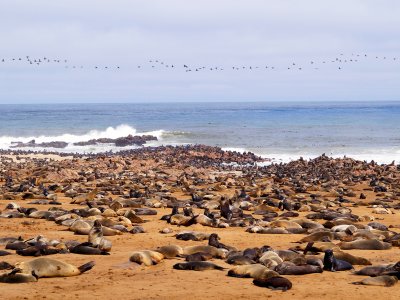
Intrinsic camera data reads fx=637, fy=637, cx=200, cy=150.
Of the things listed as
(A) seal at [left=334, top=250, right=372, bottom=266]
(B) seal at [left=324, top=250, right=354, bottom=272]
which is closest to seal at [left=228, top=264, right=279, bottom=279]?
(B) seal at [left=324, top=250, right=354, bottom=272]

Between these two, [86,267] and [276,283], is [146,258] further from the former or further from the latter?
[276,283]

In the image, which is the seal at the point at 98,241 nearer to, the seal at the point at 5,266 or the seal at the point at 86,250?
the seal at the point at 86,250

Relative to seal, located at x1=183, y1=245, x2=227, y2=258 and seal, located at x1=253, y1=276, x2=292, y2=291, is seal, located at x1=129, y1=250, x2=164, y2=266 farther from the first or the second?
seal, located at x1=253, y1=276, x2=292, y2=291

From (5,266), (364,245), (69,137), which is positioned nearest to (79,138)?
(69,137)

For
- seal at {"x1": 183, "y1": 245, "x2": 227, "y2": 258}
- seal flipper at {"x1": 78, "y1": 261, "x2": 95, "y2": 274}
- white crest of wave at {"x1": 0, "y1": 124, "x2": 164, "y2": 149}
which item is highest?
seal flipper at {"x1": 78, "y1": 261, "x2": 95, "y2": 274}

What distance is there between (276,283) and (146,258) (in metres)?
2.11

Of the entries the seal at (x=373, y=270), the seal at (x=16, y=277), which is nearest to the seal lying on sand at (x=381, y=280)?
the seal at (x=373, y=270)

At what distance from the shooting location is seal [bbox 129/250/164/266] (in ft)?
29.1

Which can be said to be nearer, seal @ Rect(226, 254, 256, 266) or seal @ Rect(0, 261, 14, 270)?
seal @ Rect(0, 261, 14, 270)

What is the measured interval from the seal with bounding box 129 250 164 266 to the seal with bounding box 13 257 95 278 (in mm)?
951

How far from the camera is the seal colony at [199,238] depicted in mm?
7828

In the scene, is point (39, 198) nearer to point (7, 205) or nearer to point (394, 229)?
point (7, 205)

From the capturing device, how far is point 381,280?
783cm

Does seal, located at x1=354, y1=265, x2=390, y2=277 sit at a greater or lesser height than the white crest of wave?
greater
